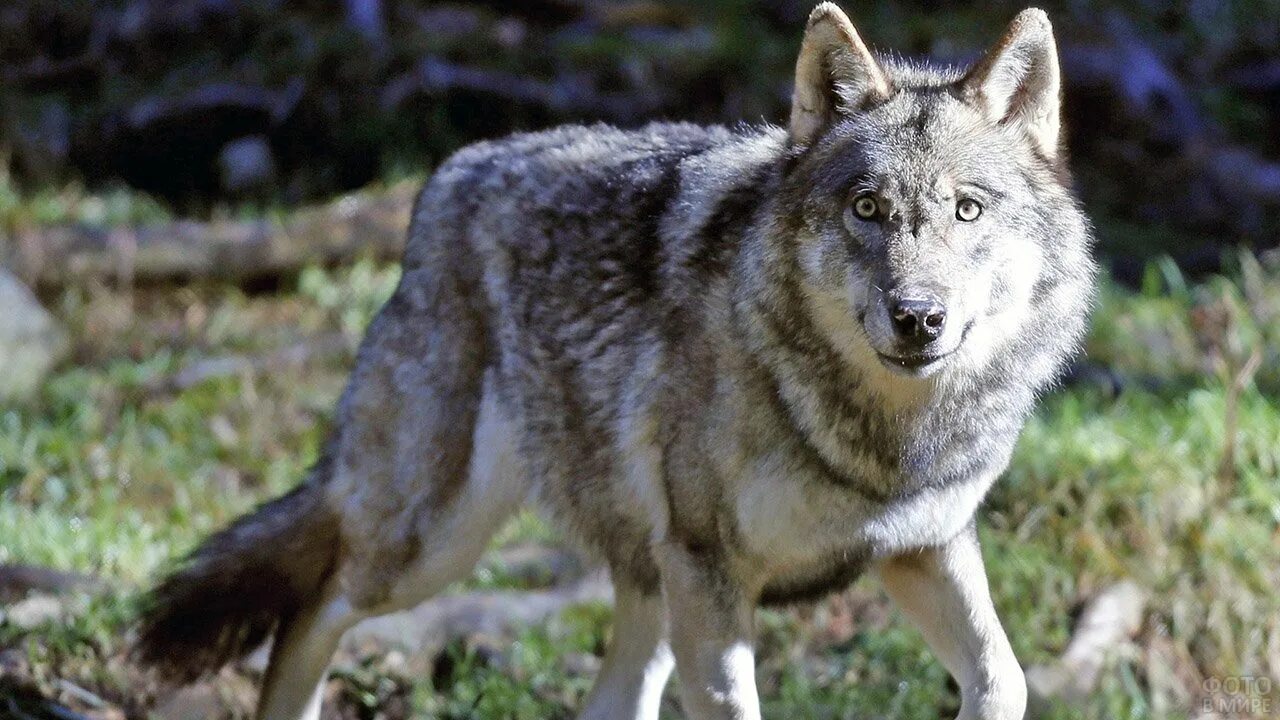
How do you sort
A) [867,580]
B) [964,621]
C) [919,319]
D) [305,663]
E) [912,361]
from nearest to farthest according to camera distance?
[919,319] < [912,361] < [964,621] < [305,663] < [867,580]

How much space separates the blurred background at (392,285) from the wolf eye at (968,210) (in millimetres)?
2077

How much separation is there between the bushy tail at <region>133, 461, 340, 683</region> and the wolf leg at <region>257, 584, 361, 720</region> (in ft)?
0.30

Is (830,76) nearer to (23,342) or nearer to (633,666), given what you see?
(633,666)

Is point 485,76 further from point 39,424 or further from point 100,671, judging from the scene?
point 100,671

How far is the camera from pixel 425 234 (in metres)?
4.84

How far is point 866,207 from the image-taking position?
3.55 m

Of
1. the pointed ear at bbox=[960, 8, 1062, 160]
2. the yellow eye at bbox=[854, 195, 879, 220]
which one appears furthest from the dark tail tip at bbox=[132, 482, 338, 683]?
the pointed ear at bbox=[960, 8, 1062, 160]

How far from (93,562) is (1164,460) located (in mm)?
4032

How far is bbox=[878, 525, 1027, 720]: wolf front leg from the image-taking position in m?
3.84

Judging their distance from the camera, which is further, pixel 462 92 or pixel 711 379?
pixel 462 92

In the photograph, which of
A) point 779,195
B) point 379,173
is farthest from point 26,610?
point 379,173

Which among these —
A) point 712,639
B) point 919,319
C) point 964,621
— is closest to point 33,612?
point 712,639

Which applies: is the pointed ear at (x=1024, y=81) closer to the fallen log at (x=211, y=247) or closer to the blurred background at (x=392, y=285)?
the blurred background at (x=392, y=285)

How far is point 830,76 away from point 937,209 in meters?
0.55
